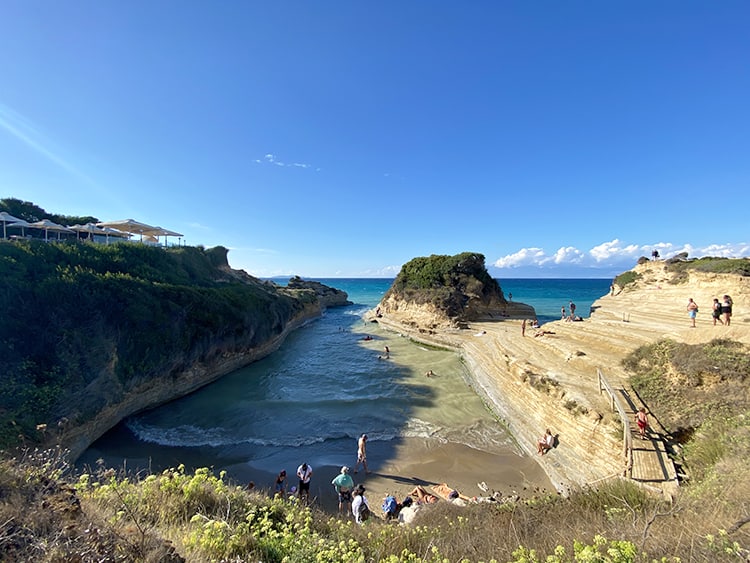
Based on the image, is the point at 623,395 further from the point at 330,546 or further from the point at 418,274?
the point at 418,274

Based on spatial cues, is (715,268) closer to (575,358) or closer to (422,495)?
(575,358)

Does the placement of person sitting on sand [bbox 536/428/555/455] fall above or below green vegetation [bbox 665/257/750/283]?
below

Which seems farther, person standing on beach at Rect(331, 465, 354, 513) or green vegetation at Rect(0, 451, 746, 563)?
person standing on beach at Rect(331, 465, 354, 513)

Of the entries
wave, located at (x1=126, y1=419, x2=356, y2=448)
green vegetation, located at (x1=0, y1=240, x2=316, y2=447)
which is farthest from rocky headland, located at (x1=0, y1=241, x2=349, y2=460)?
wave, located at (x1=126, y1=419, x2=356, y2=448)

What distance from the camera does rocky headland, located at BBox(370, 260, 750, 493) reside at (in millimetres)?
10156

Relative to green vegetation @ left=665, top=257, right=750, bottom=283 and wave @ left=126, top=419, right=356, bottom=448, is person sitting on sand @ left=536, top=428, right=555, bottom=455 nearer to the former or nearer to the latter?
wave @ left=126, top=419, right=356, bottom=448

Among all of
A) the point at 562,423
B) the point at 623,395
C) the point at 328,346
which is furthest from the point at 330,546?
the point at 328,346

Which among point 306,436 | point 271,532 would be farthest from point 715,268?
point 271,532

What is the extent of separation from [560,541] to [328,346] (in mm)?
26631

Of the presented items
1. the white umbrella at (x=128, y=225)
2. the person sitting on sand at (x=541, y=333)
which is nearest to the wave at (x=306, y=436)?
the person sitting on sand at (x=541, y=333)

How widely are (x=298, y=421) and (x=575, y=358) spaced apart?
13.9m

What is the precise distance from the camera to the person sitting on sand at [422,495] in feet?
29.2

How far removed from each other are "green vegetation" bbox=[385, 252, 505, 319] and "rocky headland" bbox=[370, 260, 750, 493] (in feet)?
3.78

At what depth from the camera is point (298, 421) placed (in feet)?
46.5
